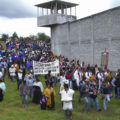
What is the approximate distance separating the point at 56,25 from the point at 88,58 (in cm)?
968

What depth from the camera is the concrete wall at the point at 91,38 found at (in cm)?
2255

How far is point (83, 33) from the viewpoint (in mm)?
28203

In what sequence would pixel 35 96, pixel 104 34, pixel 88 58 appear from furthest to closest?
pixel 88 58, pixel 104 34, pixel 35 96

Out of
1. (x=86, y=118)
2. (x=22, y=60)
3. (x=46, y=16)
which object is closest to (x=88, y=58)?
(x=22, y=60)

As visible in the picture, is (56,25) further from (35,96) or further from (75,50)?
(35,96)

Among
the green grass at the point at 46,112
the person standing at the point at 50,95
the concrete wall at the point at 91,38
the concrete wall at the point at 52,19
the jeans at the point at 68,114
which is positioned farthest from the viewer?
the concrete wall at the point at 52,19

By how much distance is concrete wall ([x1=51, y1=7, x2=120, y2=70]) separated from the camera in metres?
22.5

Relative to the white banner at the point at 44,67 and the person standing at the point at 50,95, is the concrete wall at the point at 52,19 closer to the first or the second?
the white banner at the point at 44,67

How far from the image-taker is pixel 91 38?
26.4m

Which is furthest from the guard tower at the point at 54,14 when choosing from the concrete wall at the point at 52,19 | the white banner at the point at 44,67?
the white banner at the point at 44,67

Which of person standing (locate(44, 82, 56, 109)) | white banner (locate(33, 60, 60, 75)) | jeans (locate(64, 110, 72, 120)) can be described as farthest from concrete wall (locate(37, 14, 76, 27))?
jeans (locate(64, 110, 72, 120))

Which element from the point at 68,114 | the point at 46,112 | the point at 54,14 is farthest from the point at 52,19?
the point at 68,114

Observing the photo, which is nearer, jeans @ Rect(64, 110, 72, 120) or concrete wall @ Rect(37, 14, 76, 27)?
jeans @ Rect(64, 110, 72, 120)

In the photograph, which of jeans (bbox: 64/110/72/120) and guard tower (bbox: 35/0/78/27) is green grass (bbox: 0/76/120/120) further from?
guard tower (bbox: 35/0/78/27)
